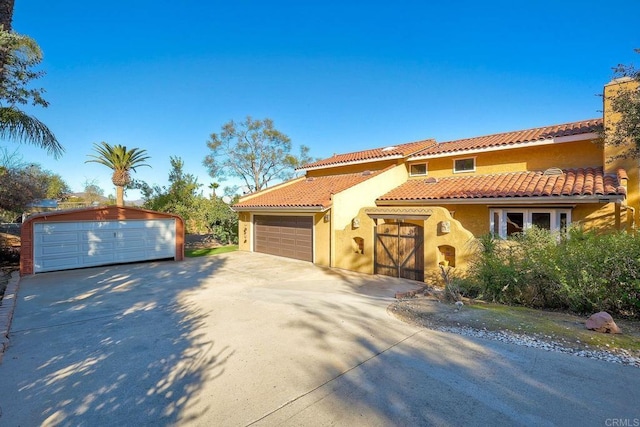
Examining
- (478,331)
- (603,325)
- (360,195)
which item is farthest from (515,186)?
(478,331)

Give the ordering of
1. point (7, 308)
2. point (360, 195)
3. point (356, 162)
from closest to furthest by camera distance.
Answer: point (7, 308)
point (360, 195)
point (356, 162)

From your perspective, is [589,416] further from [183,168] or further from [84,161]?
[84,161]

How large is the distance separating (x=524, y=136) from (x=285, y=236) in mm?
13918

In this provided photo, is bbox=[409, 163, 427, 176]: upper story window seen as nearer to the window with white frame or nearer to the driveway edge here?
the window with white frame

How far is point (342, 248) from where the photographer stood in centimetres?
1527

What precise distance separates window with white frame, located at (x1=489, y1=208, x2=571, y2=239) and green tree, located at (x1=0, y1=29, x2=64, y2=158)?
16.1 metres

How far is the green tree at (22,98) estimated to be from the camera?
7809mm

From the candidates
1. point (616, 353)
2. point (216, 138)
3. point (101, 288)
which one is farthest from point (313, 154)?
point (616, 353)

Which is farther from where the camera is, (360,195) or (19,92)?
(360,195)

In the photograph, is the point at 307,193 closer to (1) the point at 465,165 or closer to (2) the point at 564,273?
(1) the point at 465,165

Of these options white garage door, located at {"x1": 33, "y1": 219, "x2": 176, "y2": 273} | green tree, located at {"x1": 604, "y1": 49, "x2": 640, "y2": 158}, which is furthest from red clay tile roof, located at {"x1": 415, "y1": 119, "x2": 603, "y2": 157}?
white garage door, located at {"x1": 33, "y1": 219, "x2": 176, "y2": 273}

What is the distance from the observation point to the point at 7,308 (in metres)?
8.46

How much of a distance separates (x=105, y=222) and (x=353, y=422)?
55.0ft

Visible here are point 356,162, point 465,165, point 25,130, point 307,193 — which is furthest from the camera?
point 356,162
